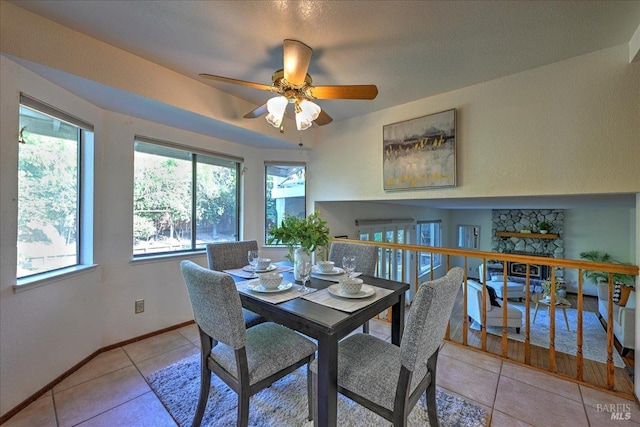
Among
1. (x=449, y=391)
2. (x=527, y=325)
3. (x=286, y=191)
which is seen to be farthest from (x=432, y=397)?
(x=286, y=191)

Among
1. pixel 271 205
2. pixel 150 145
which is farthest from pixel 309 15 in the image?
pixel 271 205

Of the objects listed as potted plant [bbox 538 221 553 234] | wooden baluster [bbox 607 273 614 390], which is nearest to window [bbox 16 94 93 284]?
wooden baluster [bbox 607 273 614 390]

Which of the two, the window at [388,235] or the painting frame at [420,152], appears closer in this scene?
the painting frame at [420,152]

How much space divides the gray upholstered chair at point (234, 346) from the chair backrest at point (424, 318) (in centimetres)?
63

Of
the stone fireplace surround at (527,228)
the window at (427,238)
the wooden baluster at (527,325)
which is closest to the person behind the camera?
the wooden baluster at (527,325)

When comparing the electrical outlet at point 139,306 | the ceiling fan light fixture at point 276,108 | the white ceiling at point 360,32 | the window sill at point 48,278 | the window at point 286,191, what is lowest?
the electrical outlet at point 139,306

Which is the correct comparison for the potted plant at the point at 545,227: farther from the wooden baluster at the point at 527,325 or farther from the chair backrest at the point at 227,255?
the chair backrest at the point at 227,255

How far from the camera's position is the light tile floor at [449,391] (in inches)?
61.2

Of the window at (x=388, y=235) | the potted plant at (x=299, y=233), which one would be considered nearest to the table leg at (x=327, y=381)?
the potted plant at (x=299, y=233)

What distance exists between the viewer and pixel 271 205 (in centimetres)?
364

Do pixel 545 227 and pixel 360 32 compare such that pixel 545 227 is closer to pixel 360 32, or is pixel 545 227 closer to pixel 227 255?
pixel 360 32

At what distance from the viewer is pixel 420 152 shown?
263cm

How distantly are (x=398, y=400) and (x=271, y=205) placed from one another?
9.48ft

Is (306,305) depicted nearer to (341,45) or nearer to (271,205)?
(341,45)
